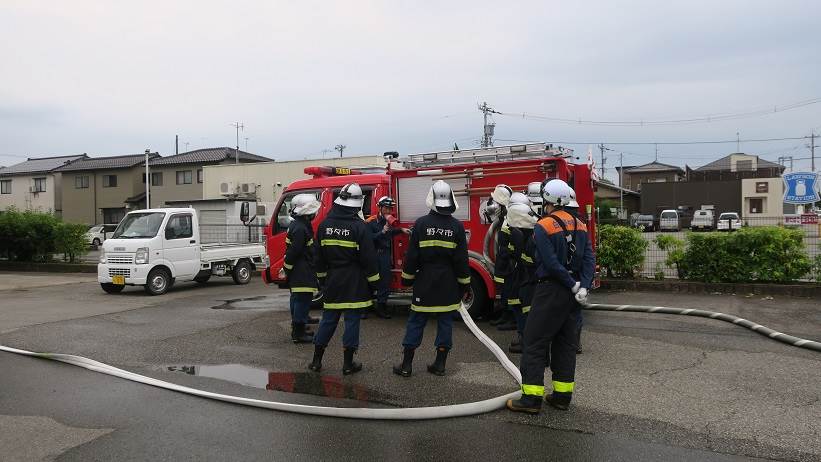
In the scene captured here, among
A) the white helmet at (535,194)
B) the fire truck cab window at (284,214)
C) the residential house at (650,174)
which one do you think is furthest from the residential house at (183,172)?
the residential house at (650,174)

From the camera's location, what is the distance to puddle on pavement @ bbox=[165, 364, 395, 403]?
215 inches

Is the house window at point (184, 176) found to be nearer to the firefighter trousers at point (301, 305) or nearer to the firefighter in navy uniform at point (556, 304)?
the firefighter trousers at point (301, 305)

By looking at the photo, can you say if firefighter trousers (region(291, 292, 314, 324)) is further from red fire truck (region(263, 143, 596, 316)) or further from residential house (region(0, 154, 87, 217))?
residential house (region(0, 154, 87, 217))

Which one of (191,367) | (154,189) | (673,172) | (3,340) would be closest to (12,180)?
(154,189)

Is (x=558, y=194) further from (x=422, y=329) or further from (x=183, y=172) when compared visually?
(x=183, y=172)

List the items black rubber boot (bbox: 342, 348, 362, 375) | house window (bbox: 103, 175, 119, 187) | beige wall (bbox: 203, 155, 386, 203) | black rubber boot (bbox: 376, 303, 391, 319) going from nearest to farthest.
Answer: black rubber boot (bbox: 342, 348, 362, 375), black rubber boot (bbox: 376, 303, 391, 319), beige wall (bbox: 203, 155, 386, 203), house window (bbox: 103, 175, 119, 187)

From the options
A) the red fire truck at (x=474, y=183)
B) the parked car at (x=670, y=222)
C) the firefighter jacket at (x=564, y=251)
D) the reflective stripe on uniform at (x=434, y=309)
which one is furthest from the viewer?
the parked car at (x=670, y=222)

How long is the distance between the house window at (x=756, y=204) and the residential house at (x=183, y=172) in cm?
4164

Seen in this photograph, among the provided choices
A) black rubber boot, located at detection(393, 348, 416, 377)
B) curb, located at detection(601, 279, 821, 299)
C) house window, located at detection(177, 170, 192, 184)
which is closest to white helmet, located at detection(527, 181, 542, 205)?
black rubber boot, located at detection(393, 348, 416, 377)

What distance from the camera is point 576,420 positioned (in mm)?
4707

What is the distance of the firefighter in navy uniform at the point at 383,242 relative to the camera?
9.24 m

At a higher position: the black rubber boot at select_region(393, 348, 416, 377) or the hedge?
the hedge

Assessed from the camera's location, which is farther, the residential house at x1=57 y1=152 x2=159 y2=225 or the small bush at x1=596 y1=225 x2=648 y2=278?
the residential house at x1=57 y1=152 x2=159 y2=225

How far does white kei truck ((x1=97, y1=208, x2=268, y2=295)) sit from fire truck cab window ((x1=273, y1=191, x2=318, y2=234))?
2819mm
